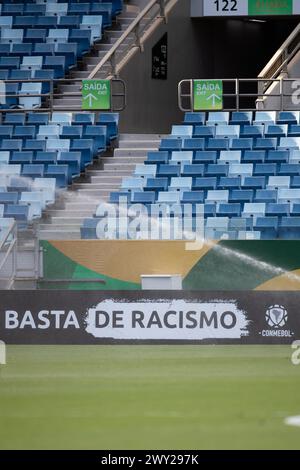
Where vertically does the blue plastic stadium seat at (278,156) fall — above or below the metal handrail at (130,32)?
below

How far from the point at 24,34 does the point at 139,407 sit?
45.3ft

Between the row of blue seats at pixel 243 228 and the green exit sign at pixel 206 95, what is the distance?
328 centimetres

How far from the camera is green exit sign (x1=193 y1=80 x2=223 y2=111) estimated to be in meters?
20.7

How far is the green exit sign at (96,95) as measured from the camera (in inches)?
830

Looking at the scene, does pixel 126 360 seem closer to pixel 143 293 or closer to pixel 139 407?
pixel 143 293

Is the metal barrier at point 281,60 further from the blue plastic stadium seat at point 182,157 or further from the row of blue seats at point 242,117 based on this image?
the blue plastic stadium seat at point 182,157

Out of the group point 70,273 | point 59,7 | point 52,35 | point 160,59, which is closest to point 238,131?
point 160,59

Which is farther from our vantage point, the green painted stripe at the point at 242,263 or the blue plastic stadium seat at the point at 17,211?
the blue plastic stadium seat at the point at 17,211

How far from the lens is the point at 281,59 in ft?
75.3

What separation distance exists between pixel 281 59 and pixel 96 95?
3725mm

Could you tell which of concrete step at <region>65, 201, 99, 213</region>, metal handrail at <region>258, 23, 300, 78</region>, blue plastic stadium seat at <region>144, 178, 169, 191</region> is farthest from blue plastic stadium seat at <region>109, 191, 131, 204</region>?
metal handrail at <region>258, 23, 300, 78</region>

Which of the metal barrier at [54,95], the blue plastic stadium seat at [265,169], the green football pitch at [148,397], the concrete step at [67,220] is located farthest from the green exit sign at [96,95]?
the green football pitch at [148,397]

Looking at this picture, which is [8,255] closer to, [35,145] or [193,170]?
[193,170]

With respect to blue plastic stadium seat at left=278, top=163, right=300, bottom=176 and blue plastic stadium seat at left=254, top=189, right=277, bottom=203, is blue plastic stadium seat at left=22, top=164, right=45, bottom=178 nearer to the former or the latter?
blue plastic stadium seat at left=254, top=189, right=277, bottom=203
